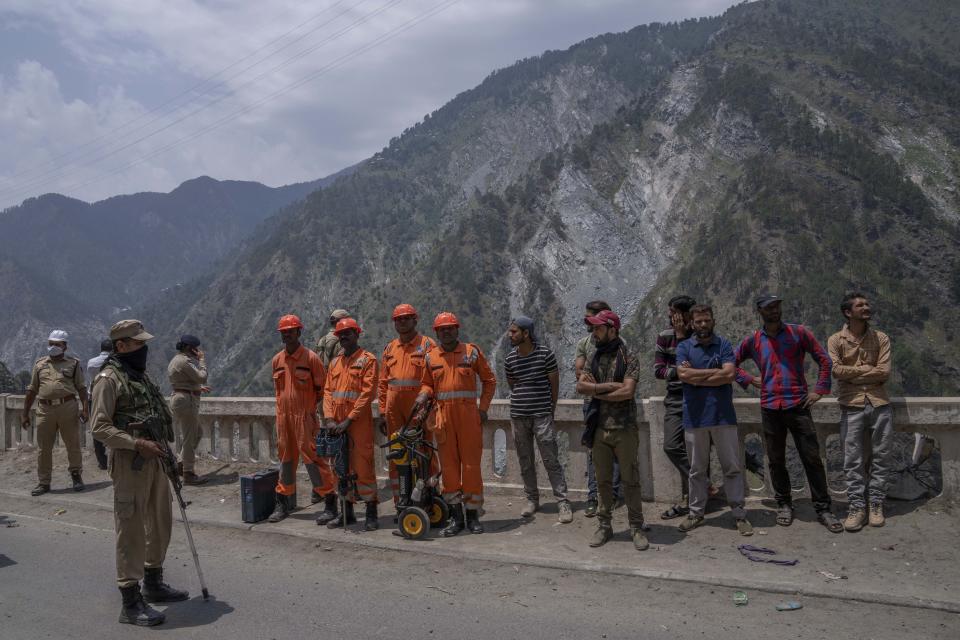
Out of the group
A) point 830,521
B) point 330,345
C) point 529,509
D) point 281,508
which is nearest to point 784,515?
point 830,521

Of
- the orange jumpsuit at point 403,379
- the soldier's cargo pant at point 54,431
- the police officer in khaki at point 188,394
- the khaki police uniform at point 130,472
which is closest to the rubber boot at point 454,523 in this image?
the orange jumpsuit at point 403,379

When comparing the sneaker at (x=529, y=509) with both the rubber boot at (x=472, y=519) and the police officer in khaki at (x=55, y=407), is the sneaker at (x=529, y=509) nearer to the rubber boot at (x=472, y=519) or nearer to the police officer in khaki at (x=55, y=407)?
the rubber boot at (x=472, y=519)

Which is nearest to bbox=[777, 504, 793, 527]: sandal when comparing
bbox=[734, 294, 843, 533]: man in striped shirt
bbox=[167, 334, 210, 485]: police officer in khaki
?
bbox=[734, 294, 843, 533]: man in striped shirt

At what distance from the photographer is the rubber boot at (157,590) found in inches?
189

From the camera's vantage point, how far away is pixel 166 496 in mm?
4852

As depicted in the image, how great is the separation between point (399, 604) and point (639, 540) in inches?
76.3

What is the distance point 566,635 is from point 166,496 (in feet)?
9.12

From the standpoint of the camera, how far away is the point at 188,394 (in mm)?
8633

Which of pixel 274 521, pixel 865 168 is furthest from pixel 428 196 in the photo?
pixel 274 521

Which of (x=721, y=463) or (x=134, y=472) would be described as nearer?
(x=134, y=472)

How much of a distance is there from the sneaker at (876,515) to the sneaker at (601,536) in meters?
2.02

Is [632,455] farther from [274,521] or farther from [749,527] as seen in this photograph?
[274,521]

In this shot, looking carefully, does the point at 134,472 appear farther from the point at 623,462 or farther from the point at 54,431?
the point at 54,431

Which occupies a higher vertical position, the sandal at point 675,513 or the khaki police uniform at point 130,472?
the khaki police uniform at point 130,472
